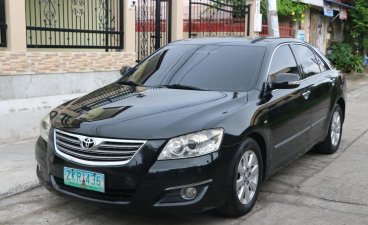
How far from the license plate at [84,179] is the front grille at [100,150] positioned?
3.4 inches

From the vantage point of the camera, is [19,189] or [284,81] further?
[19,189]

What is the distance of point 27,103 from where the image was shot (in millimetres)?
7535

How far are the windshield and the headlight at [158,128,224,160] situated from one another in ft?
3.31

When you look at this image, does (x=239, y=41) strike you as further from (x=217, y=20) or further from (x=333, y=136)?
(x=217, y=20)

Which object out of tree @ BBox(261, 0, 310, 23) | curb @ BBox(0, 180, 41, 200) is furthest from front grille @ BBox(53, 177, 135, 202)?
tree @ BBox(261, 0, 310, 23)

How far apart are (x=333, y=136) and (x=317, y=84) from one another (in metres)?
1.10

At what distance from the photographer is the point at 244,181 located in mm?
4469

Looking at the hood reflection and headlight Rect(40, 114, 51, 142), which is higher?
the hood reflection

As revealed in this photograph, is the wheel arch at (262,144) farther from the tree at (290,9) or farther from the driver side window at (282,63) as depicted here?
the tree at (290,9)

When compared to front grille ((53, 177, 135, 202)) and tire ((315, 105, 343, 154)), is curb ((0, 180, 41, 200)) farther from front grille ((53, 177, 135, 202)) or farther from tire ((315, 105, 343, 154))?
tire ((315, 105, 343, 154))

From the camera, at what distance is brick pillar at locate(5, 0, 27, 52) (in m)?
7.29

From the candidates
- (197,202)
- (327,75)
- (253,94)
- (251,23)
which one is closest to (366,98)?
(251,23)

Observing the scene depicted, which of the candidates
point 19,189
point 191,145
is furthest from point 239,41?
point 19,189

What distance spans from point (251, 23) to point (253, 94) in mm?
8959
